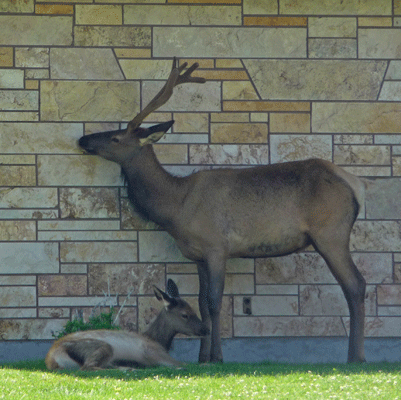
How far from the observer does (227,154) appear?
273 inches

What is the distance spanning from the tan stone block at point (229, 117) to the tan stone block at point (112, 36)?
988 millimetres

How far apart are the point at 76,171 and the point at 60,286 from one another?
117 cm

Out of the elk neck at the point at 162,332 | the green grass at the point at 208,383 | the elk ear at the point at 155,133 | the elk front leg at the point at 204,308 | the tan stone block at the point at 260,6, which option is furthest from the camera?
the tan stone block at the point at 260,6

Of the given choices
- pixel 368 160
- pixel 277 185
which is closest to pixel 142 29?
pixel 277 185

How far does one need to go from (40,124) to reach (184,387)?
3.50m

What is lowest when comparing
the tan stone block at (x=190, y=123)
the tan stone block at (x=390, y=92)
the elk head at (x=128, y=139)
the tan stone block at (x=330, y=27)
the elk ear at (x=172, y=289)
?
the elk ear at (x=172, y=289)

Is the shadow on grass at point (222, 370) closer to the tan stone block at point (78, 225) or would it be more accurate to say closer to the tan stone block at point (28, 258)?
the tan stone block at point (28, 258)

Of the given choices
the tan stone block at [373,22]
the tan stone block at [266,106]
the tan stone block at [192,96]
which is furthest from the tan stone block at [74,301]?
the tan stone block at [373,22]

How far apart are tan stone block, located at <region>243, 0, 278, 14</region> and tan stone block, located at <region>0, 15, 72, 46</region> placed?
1855 millimetres

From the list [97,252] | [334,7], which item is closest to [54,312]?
[97,252]

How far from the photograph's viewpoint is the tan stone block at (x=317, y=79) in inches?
276

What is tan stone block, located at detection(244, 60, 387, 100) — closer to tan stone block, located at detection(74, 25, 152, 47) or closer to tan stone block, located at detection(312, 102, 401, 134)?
tan stone block, located at detection(312, 102, 401, 134)

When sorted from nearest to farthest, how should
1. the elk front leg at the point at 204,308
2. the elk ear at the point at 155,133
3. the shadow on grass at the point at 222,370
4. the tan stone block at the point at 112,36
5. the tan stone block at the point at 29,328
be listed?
the shadow on grass at the point at 222,370 → the elk front leg at the point at 204,308 → the elk ear at the point at 155,133 → the tan stone block at the point at 29,328 → the tan stone block at the point at 112,36

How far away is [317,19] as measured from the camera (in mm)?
7082
